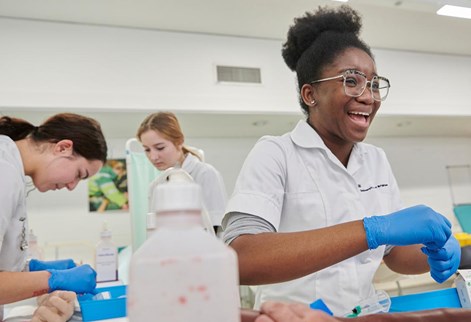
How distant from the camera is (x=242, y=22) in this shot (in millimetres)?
3318

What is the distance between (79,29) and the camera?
121 inches

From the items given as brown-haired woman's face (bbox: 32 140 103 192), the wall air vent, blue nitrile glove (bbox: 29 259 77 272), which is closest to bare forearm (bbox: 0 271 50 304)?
brown-haired woman's face (bbox: 32 140 103 192)

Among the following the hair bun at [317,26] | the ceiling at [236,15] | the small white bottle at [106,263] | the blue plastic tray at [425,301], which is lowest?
the blue plastic tray at [425,301]

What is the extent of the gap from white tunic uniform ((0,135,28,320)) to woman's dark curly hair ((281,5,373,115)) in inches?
38.2

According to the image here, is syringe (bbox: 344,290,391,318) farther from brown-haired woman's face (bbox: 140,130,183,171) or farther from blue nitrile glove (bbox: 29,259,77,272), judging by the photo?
brown-haired woman's face (bbox: 140,130,183,171)

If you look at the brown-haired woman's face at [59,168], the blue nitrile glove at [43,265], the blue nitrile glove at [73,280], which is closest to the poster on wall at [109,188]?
the blue nitrile glove at [43,265]

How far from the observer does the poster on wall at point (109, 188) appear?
3406 mm

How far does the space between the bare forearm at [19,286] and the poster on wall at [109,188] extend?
2.26 metres

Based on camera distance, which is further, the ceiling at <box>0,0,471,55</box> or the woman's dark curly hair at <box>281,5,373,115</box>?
the ceiling at <box>0,0,471,55</box>

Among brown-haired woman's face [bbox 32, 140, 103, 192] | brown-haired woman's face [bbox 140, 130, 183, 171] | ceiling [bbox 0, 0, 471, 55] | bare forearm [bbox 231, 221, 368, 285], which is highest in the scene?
ceiling [bbox 0, 0, 471, 55]

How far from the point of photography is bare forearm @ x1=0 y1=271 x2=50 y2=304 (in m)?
1.12

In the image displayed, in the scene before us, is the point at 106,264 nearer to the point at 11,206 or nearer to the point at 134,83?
the point at 11,206

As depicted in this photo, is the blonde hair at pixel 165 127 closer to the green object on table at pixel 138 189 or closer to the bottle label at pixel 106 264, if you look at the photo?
the green object on table at pixel 138 189

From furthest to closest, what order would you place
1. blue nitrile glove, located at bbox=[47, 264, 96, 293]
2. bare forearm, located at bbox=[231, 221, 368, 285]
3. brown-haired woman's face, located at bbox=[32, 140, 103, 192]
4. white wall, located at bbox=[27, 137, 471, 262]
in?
white wall, located at bbox=[27, 137, 471, 262] → brown-haired woman's face, located at bbox=[32, 140, 103, 192] → blue nitrile glove, located at bbox=[47, 264, 96, 293] → bare forearm, located at bbox=[231, 221, 368, 285]
